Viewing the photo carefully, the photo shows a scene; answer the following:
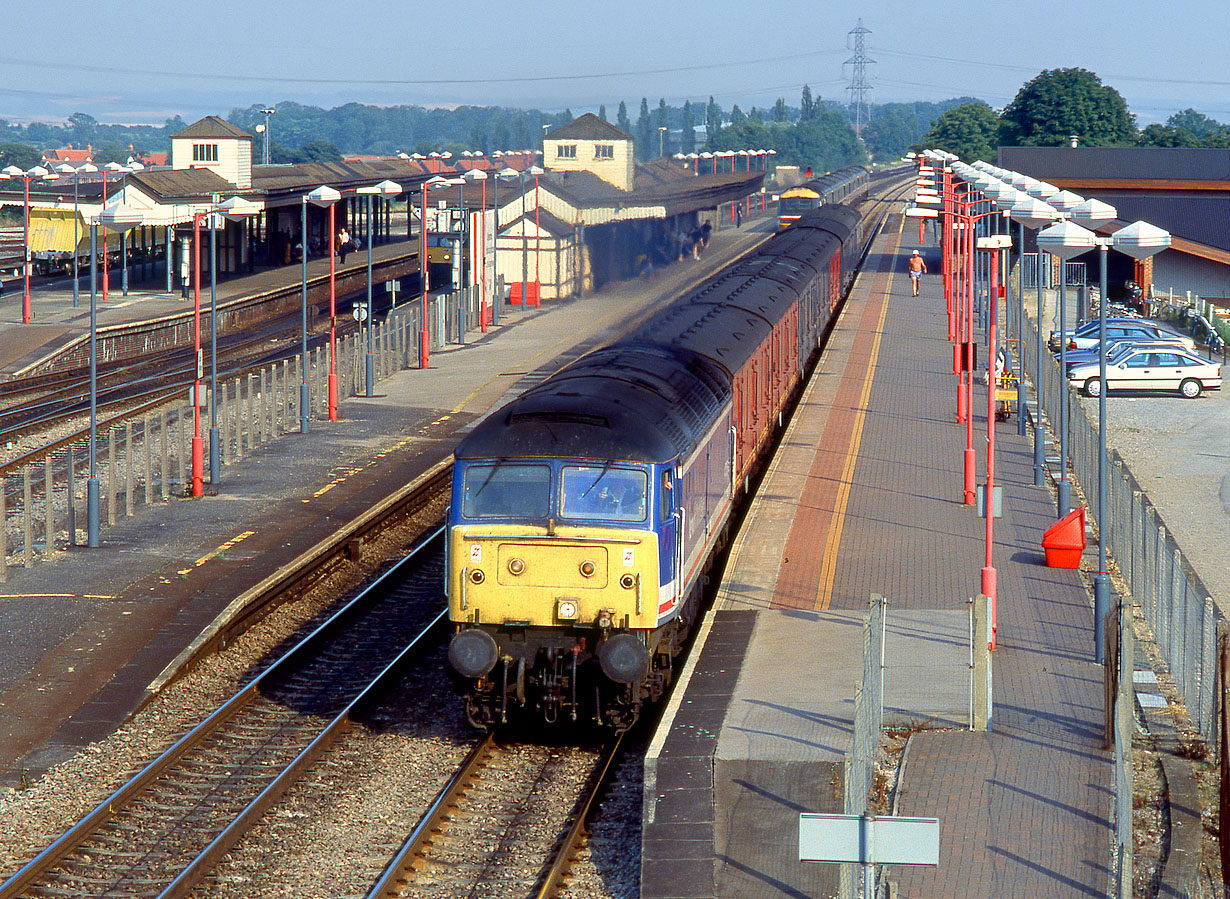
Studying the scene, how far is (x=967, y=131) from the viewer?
127m

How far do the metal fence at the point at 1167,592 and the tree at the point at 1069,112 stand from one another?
322 ft

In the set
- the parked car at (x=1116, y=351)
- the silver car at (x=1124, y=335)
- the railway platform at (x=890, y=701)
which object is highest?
the silver car at (x=1124, y=335)

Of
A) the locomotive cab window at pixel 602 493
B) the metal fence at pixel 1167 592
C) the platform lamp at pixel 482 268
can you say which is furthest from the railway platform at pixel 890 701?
the platform lamp at pixel 482 268

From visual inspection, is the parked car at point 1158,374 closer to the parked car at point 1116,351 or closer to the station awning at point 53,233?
the parked car at point 1116,351

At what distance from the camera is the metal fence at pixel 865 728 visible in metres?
10.6

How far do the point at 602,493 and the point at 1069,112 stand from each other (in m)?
111

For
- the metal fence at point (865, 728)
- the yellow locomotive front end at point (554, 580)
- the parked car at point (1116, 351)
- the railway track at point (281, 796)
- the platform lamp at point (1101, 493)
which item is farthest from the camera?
the parked car at point (1116, 351)

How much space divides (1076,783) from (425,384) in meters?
28.4

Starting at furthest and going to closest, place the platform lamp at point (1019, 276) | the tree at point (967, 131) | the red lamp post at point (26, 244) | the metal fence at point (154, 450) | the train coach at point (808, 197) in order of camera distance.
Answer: the tree at point (967, 131) → the train coach at point (808, 197) → the red lamp post at point (26, 244) → the platform lamp at point (1019, 276) → the metal fence at point (154, 450)

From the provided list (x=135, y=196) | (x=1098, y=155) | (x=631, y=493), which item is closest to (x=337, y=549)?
(x=631, y=493)

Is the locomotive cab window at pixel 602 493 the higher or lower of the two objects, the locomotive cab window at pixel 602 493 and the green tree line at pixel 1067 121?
the lower

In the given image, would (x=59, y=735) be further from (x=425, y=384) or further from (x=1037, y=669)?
(x=425, y=384)

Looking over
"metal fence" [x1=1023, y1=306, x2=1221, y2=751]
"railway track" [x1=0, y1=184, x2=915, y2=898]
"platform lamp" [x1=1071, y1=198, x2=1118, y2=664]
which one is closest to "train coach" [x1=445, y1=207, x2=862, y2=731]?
"railway track" [x1=0, y1=184, x2=915, y2=898]

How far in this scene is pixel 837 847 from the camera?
8.43m
